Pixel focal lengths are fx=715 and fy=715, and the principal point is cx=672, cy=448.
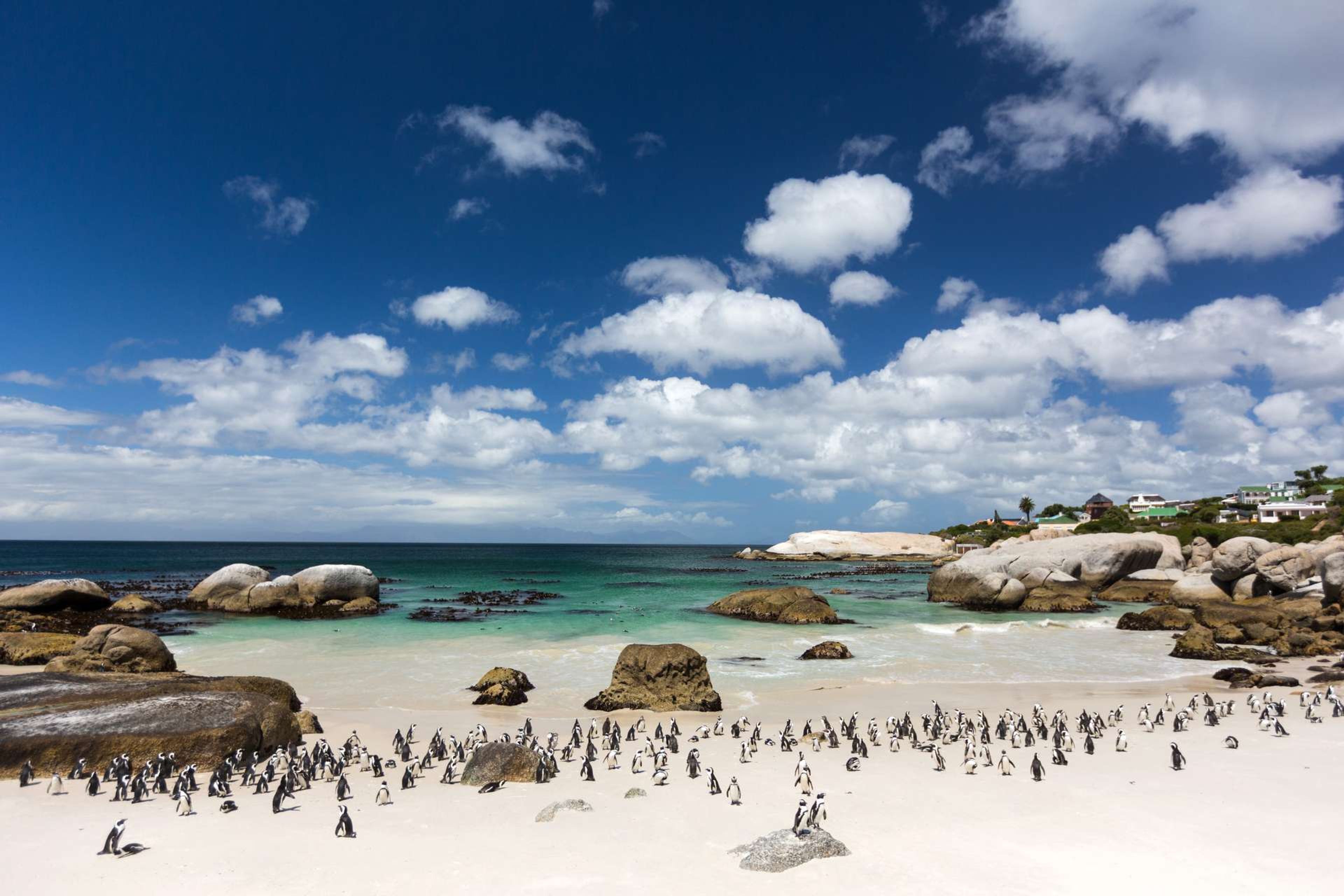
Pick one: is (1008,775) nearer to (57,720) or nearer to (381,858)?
(381,858)

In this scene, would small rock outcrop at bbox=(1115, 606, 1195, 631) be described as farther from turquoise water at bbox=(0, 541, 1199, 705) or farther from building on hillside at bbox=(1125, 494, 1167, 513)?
building on hillside at bbox=(1125, 494, 1167, 513)

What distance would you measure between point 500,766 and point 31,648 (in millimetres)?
23191

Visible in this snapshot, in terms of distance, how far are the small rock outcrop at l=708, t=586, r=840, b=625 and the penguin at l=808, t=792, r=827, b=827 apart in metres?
31.6

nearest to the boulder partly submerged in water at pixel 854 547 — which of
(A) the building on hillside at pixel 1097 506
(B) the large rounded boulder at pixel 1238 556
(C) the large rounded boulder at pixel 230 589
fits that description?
(A) the building on hillside at pixel 1097 506

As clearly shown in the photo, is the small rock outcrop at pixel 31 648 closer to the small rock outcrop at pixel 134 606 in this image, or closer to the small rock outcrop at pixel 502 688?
the small rock outcrop at pixel 502 688

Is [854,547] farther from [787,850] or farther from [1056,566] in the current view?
[787,850]

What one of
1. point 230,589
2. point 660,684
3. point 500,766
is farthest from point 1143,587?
point 230,589

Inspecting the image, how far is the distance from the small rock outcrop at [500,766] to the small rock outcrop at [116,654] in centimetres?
1574

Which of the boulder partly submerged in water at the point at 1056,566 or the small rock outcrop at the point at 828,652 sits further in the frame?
the boulder partly submerged in water at the point at 1056,566

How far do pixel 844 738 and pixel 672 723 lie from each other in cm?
404

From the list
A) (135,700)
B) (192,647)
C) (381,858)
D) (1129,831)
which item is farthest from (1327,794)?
(192,647)

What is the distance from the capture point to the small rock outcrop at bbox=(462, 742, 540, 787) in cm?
1341

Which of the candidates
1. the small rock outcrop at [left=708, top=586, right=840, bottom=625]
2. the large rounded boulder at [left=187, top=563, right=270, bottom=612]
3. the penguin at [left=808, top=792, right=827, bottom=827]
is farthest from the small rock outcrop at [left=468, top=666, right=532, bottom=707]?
the large rounded boulder at [left=187, top=563, right=270, bottom=612]

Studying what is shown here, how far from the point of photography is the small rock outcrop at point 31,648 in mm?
25250
